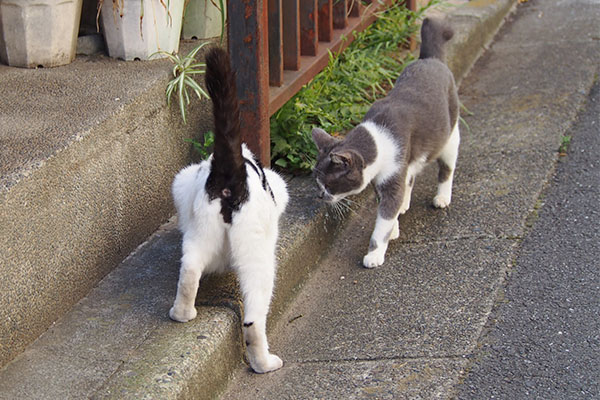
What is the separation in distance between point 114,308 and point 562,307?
169 cm

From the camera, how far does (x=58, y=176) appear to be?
9.13 feet

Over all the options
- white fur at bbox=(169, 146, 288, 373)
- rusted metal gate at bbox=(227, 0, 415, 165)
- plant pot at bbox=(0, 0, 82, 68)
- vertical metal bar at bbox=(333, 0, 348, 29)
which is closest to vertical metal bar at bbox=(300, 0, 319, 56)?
rusted metal gate at bbox=(227, 0, 415, 165)

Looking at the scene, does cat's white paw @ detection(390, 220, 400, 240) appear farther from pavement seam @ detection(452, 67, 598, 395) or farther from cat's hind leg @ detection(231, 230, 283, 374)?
cat's hind leg @ detection(231, 230, 283, 374)

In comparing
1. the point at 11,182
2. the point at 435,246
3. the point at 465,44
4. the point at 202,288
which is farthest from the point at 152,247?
the point at 465,44

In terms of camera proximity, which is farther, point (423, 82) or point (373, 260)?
point (423, 82)

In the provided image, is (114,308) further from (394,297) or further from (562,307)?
(562,307)

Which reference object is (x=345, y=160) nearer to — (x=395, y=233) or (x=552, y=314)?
(x=395, y=233)

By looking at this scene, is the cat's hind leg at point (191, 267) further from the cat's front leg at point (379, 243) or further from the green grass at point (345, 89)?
the green grass at point (345, 89)

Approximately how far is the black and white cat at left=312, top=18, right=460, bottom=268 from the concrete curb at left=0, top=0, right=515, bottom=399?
0.34m

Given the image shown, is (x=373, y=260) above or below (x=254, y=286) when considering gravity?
below

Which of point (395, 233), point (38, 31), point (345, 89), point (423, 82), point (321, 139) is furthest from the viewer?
point (345, 89)

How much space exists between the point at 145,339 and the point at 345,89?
240 cm

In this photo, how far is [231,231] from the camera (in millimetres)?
2672

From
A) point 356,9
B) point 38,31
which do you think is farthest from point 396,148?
point 38,31
